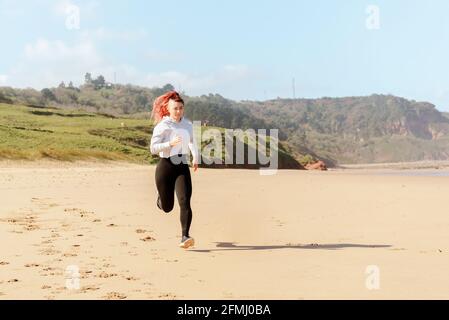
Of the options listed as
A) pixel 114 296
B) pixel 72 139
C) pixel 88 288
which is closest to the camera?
pixel 114 296

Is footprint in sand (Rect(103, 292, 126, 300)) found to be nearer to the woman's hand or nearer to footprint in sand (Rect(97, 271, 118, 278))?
footprint in sand (Rect(97, 271, 118, 278))

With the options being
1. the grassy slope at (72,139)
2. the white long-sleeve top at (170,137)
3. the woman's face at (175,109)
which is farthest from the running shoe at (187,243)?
the grassy slope at (72,139)

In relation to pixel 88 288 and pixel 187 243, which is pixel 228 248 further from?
pixel 88 288

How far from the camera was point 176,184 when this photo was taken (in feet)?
25.6

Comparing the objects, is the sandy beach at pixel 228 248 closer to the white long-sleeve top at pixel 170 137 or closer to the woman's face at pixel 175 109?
the white long-sleeve top at pixel 170 137

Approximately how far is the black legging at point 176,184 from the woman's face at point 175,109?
568 mm

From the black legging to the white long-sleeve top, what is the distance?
4.6 inches

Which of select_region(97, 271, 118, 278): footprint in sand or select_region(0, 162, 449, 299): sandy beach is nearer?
select_region(0, 162, 449, 299): sandy beach

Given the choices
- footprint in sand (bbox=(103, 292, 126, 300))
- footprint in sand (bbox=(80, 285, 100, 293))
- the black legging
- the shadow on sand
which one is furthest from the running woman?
footprint in sand (bbox=(103, 292, 126, 300))

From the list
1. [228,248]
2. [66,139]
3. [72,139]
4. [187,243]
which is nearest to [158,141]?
[187,243]

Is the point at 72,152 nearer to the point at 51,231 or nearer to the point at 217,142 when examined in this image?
the point at 217,142

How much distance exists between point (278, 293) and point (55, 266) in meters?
2.70

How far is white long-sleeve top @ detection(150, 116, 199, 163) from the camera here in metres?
7.65

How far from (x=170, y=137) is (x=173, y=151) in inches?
7.9
